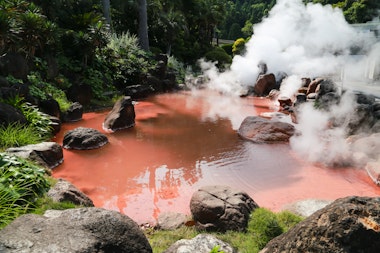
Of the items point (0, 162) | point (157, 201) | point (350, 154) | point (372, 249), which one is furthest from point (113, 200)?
point (350, 154)

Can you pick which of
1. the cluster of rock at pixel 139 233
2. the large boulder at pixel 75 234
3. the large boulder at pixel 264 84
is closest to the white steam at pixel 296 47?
the large boulder at pixel 264 84

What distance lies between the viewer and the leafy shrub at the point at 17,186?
159 inches

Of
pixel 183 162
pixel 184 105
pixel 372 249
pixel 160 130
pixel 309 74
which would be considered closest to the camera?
pixel 372 249

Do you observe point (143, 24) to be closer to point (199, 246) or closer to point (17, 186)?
point (17, 186)

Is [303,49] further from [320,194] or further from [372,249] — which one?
[372,249]

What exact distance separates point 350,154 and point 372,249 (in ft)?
21.4

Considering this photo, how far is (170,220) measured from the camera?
5.14 m

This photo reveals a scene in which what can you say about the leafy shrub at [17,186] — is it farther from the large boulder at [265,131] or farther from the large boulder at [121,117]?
the large boulder at [265,131]

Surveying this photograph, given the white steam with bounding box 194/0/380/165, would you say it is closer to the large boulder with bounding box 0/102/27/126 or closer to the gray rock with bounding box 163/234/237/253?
the gray rock with bounding box 163/234/237/253

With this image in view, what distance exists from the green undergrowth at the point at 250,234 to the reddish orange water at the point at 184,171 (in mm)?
729

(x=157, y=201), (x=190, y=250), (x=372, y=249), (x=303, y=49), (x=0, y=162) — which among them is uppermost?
(x=303, y=49)

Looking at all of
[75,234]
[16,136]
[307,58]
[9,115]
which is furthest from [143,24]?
[75,234]

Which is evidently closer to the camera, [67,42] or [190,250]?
[190,250]

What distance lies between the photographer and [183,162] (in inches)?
313
